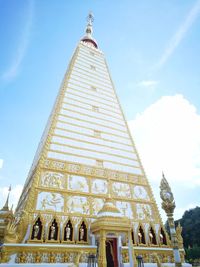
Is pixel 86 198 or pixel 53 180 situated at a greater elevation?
pixel 53 180

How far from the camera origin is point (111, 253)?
29.7ft

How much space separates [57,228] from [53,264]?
4.55 ft

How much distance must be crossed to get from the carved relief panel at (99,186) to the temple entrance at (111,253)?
2487 mm

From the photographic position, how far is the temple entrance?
349 inches

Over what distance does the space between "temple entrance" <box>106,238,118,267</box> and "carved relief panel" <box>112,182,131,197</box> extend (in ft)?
8.59

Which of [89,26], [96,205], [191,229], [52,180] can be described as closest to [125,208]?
[96,205]

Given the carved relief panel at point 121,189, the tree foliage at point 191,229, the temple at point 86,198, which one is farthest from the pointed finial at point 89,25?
the tree foliage at point 191,229

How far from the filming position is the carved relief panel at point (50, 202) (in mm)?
9117

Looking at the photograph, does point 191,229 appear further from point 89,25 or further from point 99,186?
point 89,25

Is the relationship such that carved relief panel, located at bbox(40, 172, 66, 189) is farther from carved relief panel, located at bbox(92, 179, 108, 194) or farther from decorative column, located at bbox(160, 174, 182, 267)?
decorative column, located at bbox(160, 174, 182, 267)

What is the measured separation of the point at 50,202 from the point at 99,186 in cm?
297

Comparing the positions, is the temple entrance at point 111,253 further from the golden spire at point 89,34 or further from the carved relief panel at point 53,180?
the golden spire at point 89,34

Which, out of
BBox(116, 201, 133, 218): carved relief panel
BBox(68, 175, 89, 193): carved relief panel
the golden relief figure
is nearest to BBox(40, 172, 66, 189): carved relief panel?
the golden relief figure

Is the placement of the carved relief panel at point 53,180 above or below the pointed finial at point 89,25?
below
